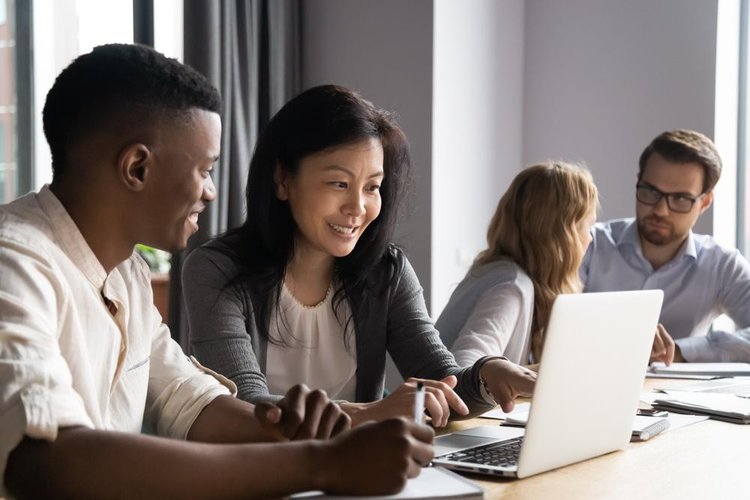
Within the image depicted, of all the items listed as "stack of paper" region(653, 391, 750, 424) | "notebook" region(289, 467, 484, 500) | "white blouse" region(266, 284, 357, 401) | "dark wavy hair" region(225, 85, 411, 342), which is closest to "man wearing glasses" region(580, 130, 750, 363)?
"stack of paper" region(653, 391, 750, 424)

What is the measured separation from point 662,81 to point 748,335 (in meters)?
1.63

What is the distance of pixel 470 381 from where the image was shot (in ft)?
5.80

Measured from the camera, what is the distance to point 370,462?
3.16 feet

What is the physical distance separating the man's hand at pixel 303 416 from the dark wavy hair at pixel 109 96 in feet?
1.28

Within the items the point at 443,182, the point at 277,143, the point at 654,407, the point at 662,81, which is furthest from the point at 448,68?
the point at 654,407

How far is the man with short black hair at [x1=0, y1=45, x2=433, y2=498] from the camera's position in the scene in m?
Answer: 0.91

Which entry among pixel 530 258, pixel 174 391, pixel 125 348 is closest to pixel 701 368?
pixel 530 258

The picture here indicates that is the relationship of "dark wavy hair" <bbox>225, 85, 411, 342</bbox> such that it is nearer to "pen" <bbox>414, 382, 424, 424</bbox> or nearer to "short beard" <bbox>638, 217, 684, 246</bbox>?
"pen" <bbox>414, 382, 424, 424</bbox>

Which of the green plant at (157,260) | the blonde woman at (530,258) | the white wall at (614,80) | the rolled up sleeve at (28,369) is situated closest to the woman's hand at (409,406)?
the rolled up sleeve at (28,369)

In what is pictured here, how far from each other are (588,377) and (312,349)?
797mm

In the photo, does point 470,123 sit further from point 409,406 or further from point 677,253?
point 409,406

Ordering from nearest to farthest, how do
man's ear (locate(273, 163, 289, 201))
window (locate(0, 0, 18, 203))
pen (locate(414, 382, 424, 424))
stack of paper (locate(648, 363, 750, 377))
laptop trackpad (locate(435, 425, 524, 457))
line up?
1. pen (locate(414, 382, 424, 424))
2. laptop trackpad (locate(435, 425, 524, 457))
3. man's ear (locate(273, 163, 289, 201))
4. stack of paper (locate(648, 363, 750, 377))
5. window (locate(0, 0, 18, 203))

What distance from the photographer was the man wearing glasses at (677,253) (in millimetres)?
3072

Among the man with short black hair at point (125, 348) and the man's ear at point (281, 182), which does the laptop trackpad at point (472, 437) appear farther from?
the man's ear at point (281, 182)
